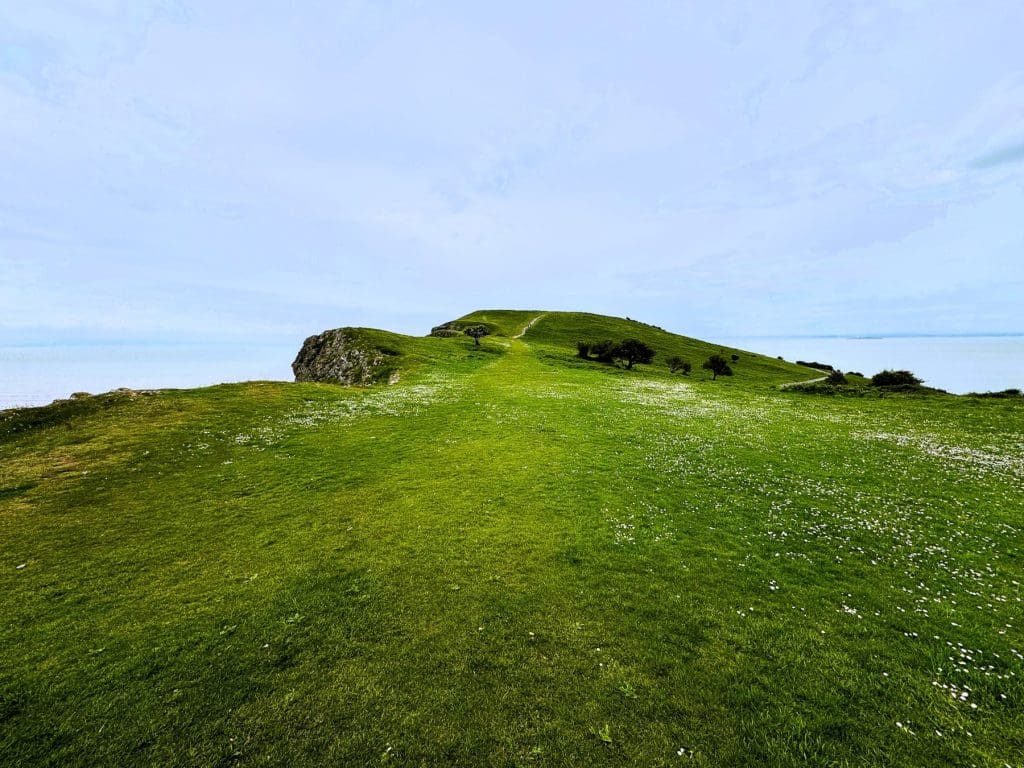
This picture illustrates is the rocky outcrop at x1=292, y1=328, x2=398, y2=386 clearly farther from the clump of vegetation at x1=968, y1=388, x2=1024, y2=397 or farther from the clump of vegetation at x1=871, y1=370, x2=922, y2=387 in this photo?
the clump of vegetation at x1=871, y1=370, x2=922, y2=387

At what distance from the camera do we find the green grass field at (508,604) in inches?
308

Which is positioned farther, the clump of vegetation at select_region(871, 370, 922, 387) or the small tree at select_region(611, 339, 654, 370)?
the small tree at select_region(611, 339, 654, 370)

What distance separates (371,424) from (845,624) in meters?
30.6

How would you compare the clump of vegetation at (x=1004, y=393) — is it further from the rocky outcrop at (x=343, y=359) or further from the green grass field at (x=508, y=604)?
the rocky outcrop at (x=343, y=359)

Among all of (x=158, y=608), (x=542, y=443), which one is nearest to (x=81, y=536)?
(x=158, y=608)

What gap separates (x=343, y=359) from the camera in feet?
253

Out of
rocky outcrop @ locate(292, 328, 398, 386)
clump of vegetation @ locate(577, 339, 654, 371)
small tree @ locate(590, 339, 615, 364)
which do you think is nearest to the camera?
rocky outcrop @ locate(292, 328, 398, 386)

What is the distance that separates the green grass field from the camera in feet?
25.7

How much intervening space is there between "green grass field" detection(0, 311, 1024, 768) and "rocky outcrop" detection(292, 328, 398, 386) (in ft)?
138

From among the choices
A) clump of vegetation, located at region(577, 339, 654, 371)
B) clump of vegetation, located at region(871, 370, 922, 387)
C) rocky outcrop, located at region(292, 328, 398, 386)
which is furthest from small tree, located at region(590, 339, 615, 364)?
rocky outcrop, located at region(292, 328, 398, 386)

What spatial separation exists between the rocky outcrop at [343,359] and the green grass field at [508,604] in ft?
138

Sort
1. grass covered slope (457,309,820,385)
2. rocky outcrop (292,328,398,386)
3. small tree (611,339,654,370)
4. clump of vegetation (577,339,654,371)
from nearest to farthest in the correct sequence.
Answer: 1. rocky outcrop (292,328,398,386)
2. small tree (611,339,654,370)
3. clump of vegetation (577,339,654,371)
4. grass covered slope (457,309,820,385)

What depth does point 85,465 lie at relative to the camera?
22.4 m

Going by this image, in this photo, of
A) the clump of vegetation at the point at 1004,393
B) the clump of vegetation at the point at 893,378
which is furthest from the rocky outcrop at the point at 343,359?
the clump of vegetation at the point at 893,378
